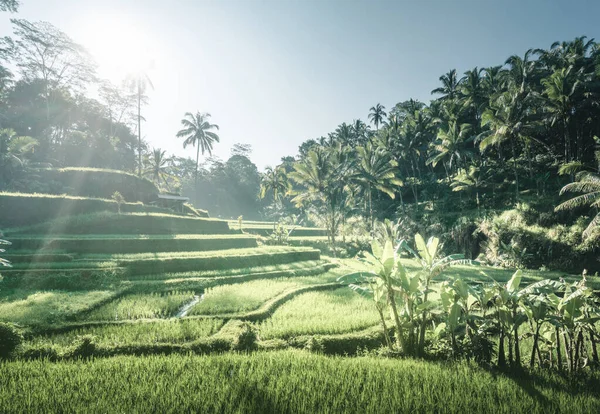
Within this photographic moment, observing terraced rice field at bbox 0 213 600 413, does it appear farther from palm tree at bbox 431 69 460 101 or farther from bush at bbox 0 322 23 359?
palm tree at bbox 431 69 460 101

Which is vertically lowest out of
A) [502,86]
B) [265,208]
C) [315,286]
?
[315,286]

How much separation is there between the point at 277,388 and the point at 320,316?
12.6ft

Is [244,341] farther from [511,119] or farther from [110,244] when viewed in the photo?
[511,119]

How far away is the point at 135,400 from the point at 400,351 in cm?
409

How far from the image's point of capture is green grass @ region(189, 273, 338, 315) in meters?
7.79

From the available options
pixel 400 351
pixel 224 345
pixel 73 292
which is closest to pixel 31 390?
pixel 224 345

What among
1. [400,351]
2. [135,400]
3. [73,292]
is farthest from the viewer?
[73,292]

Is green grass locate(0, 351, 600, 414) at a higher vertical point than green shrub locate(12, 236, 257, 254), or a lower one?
lower

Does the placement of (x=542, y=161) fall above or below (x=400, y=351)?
above

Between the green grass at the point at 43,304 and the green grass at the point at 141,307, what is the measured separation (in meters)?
0.46

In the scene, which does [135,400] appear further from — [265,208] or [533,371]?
[265,208]

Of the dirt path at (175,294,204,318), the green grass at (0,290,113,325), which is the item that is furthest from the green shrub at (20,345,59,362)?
the dirt path at (175,294,204,318)

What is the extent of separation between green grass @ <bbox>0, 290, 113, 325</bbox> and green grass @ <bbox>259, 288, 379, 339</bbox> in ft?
15.7

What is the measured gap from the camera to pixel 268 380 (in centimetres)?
392
